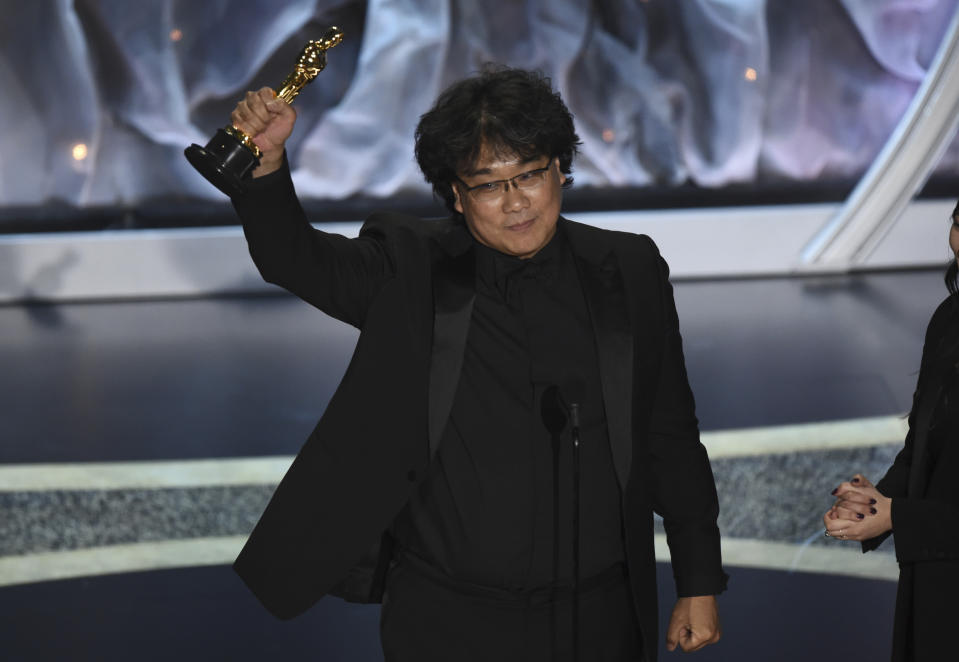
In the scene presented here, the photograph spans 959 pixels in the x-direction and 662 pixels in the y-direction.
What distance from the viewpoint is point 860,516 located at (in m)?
1.99

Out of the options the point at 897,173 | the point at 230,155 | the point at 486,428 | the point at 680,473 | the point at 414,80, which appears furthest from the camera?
the point at 414,80

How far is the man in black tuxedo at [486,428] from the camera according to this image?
1.89 meters

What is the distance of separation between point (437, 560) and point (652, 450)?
42cm

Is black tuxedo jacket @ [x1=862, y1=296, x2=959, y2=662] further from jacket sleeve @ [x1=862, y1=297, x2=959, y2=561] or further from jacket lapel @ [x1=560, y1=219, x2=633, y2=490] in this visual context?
jacket lapel @ [x1=560, y1=219, x2=633, y2=490]

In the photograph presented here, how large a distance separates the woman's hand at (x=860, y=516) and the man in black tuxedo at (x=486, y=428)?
0.32 meters

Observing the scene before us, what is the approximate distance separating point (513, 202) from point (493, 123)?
0.13 metres

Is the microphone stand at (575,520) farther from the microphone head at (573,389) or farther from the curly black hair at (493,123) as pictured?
the curly black hair at (493,123)

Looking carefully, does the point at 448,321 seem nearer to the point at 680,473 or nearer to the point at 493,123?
the point at 493,123

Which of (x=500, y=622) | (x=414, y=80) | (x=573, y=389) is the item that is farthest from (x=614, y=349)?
(x=414, y=80)

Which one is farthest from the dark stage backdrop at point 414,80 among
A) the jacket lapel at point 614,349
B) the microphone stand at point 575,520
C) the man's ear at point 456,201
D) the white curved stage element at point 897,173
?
the microphone stand at point 575,520

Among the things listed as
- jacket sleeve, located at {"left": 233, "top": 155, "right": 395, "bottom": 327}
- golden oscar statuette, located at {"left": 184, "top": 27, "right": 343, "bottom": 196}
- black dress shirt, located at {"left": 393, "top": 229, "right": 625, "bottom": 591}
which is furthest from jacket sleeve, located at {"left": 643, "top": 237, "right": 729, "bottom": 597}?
golden oscar statuette, located at {"left": 184, "top": 27, "right": 343, "bottom": 196}

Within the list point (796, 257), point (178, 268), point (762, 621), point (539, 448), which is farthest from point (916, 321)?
point (539, 448)

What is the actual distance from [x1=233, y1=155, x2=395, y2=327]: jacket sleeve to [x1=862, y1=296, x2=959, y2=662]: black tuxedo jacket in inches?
37.6

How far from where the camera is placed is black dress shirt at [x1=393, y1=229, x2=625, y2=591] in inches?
74.4
